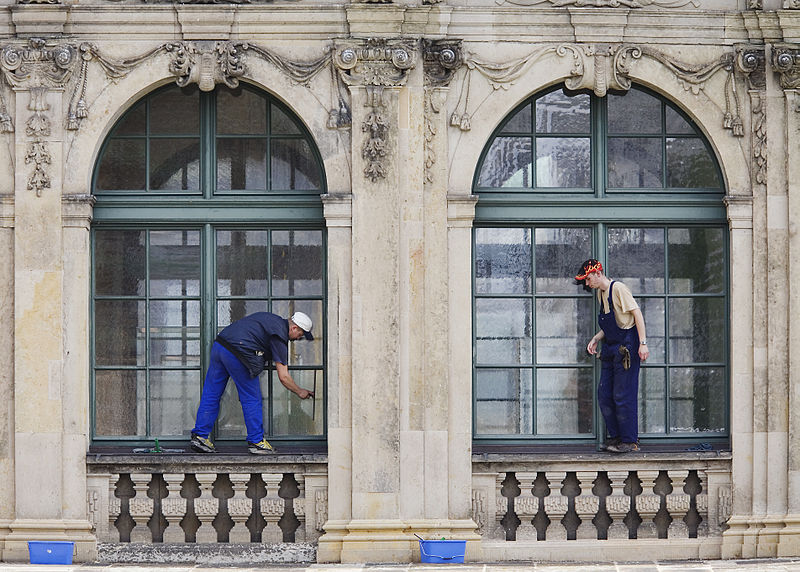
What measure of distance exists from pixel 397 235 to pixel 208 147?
1.82 m

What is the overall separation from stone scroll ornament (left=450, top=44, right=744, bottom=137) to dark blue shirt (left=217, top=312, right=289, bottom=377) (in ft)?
7.42

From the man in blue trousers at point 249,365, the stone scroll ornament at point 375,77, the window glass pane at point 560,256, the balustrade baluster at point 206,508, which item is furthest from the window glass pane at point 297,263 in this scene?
the window glass pane at point 560,256

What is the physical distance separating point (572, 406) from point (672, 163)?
2269 mm

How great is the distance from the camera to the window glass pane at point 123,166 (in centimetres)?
1145

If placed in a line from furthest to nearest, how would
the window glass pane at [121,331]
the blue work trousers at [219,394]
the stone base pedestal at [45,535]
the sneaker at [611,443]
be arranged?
the window glass pane at [121,331]
the sneaker at [611,443]
the blue work trousers at [219,394]
the stone base pedestal at [45,535]

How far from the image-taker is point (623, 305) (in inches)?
438

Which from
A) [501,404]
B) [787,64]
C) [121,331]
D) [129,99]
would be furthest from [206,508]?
[787,64]

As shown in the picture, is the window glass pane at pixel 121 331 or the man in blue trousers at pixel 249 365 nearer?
the man in blue trousers at pixel 249 365

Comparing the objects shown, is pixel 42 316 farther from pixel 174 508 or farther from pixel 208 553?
pixel 208 553

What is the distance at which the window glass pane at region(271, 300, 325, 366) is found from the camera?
1146 cm

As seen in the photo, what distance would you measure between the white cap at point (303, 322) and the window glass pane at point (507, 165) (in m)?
1.92

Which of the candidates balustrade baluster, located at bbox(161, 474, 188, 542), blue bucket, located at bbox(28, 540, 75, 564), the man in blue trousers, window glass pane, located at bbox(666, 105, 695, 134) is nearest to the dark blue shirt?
the man in blue trousers

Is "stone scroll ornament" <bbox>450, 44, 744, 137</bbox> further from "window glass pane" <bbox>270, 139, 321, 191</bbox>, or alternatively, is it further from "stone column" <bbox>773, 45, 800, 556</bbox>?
"window glass pane" <bbox>270, 139, 321, 191</bbox>

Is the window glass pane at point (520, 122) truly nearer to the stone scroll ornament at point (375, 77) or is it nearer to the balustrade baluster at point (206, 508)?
the stone scroll ornament at point (375, 77)
